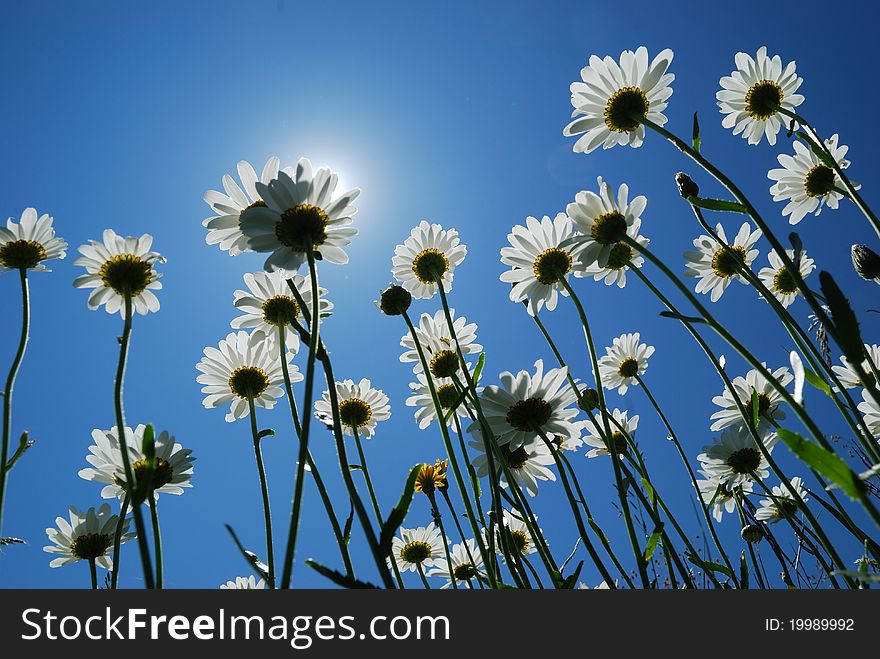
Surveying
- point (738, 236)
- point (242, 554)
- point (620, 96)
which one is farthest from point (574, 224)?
point (242, 554)

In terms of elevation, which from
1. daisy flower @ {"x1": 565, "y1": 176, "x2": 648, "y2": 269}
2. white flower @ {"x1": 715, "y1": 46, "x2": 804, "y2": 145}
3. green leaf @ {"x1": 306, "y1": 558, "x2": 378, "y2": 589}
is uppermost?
white flower @ {"x1": 715, "y1": 46, "x2": 804, "y2": 145}

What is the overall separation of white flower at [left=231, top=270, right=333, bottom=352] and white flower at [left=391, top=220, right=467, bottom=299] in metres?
0.52

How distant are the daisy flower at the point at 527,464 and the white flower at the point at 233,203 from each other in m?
0.97

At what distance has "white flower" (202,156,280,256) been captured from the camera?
5.38 ft

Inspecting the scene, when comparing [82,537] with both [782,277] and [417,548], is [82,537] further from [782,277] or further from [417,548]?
[782,277]

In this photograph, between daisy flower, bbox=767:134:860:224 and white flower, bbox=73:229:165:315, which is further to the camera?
daisy flower, bbox=767:134:860:224

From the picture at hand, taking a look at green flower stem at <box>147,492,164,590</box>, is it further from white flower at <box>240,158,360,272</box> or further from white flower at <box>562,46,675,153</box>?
white flower at <box>562,46,675,153</box>

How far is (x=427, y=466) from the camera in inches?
90.5

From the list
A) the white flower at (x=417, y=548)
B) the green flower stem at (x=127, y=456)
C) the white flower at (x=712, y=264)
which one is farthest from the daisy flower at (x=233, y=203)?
the white flower at (x=712, y=264)

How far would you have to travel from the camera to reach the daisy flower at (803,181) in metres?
2.38

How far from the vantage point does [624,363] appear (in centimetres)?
291

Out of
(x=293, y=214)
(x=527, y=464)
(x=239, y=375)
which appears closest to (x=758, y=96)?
(x=527, y=464)

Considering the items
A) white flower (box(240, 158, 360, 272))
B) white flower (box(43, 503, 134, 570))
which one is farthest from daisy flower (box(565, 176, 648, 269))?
white flower (box(43, 503, 134, 570))

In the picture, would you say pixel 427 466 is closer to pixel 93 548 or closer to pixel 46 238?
pixel 93 548
